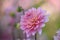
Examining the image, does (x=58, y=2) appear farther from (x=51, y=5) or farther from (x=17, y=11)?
(x=17, y=11)

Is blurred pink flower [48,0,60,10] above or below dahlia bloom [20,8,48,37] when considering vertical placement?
above

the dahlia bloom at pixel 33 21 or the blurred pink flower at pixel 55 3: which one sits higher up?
the blurred pink flower at pixel 55 3

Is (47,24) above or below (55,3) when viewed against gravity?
below

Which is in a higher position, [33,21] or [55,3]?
[55,3]
